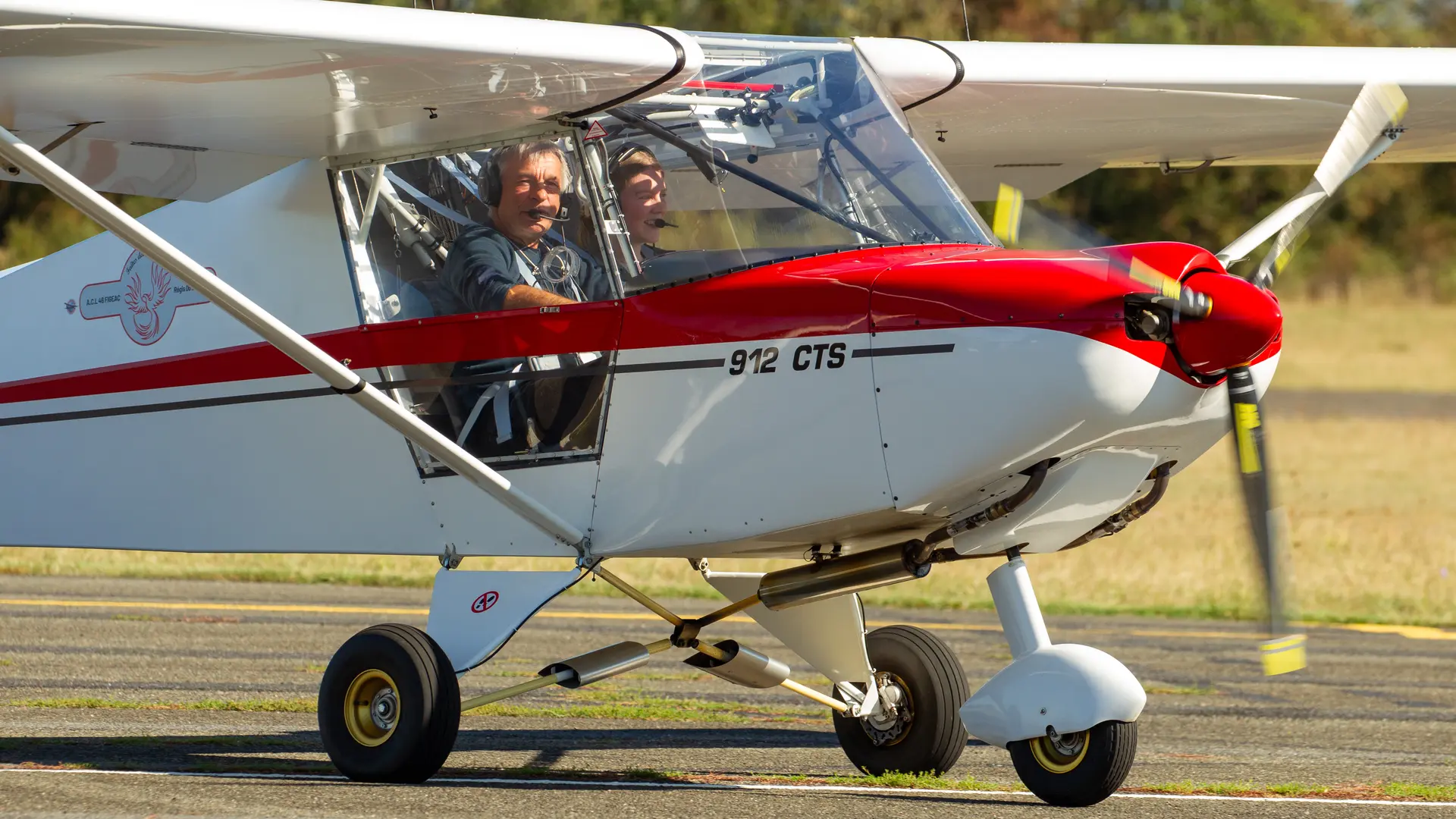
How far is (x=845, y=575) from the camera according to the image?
→ 7.38 meters

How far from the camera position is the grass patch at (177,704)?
31.2 feet

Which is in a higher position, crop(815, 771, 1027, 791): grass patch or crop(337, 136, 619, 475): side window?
crop(337, 136, 619, 475): side window

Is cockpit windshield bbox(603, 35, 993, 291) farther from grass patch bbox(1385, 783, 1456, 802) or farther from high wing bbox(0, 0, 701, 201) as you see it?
grass patch bbox(1385, 783, 1456, 802)

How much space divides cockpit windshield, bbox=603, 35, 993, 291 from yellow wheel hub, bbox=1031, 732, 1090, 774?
190cm

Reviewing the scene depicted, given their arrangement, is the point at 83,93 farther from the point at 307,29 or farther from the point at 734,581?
the point at 734,581

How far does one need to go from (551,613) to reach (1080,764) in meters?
8.76

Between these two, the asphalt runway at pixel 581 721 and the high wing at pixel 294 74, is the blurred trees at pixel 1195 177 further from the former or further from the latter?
the high wing at pixel 294 74

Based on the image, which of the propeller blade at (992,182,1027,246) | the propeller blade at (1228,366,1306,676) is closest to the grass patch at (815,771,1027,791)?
the propeller blade at (1228,366,1306,676)

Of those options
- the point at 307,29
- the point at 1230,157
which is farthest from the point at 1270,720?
the point at 307,29

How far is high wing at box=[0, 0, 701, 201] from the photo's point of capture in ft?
21.0

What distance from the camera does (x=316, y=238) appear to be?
789 cm

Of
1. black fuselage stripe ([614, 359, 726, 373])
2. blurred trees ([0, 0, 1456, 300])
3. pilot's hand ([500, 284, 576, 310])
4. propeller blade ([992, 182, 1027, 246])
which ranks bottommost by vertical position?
black fuselage stripe ([614, 359, 726, 373])

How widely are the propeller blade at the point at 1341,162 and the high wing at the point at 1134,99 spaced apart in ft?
5.12

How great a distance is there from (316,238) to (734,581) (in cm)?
245
